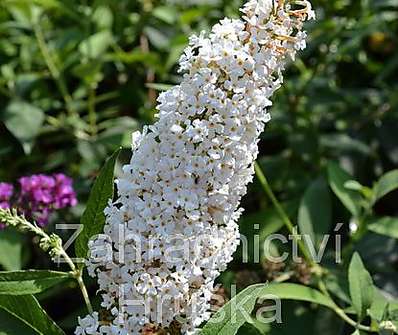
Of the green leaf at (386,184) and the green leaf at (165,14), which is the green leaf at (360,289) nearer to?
the green leaf at (386,184)

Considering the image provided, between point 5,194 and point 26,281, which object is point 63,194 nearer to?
point 5,194

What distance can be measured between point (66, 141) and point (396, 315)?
150 centimetres

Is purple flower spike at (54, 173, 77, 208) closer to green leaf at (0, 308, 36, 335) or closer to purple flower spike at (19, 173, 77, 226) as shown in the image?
purple flower spike at (19, 173, 77, 226)

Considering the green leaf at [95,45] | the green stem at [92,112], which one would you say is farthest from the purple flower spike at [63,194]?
the green leaf at [95,45]

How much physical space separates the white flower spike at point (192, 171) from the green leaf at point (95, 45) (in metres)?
1.31

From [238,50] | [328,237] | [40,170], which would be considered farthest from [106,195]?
[40,170]

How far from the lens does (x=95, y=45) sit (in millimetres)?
3008

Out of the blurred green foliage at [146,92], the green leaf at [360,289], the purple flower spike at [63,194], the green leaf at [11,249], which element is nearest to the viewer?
the green leaf at [360,289]

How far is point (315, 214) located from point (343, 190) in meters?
0.12

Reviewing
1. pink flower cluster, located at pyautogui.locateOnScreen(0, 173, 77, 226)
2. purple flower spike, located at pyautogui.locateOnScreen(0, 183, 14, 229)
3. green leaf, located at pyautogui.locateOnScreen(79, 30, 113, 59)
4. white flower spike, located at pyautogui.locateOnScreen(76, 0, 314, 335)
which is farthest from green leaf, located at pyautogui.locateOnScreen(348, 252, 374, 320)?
green leaf, located at pyautogui.locateOnScreen(79, 30, 113, 59)

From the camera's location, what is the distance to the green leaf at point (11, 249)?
2.45 metres

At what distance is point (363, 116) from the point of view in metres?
3.26

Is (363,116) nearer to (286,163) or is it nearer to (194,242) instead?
(286,163)

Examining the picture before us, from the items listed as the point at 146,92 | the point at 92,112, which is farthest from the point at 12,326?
the point at 146,92
